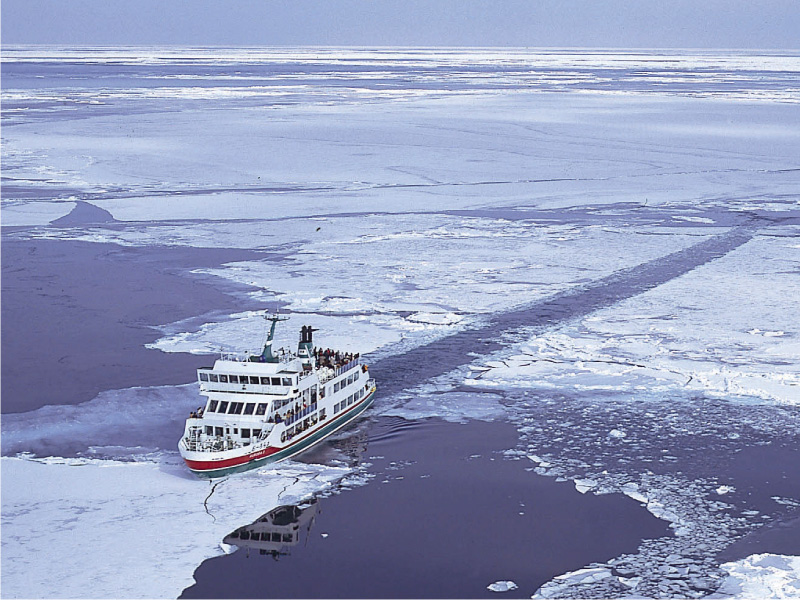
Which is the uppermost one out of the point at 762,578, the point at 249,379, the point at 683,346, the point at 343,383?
the point at 249,379

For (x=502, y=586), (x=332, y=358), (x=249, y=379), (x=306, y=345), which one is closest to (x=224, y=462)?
(x=249, y=379)

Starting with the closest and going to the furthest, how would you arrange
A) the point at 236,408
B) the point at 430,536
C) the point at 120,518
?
the point at 430,536 → the point at 120,518 → the point at 236,408

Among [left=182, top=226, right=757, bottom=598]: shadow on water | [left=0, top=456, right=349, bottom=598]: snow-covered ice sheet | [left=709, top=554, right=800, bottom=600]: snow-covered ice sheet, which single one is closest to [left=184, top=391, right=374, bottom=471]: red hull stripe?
[left=0, top=456, right=349, bottom=598]: snow-covered ice sheet

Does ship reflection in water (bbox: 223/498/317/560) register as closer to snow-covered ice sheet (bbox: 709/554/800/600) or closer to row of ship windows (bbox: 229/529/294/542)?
row of ship windows (bbox: 229/529/294/542)

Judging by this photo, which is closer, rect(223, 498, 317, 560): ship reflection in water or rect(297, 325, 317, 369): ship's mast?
rect(223, 498, 317, 560): ship reflection in water

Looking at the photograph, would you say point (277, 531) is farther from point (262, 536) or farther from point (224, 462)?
point (224, 462)

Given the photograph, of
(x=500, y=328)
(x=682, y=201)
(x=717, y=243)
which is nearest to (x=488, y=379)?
(x=500, y=328)

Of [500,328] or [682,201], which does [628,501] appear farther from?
[682,201]
